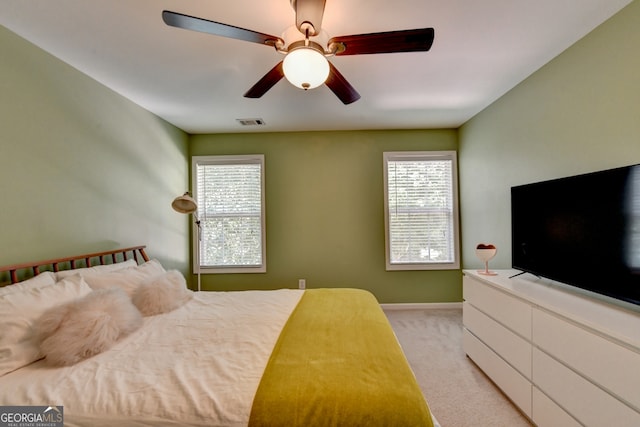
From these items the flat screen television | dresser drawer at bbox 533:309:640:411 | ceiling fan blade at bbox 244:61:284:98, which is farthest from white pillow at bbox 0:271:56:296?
the flat screen television

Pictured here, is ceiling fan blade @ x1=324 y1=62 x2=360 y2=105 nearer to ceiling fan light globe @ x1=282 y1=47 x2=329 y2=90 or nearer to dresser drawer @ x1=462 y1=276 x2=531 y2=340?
ceiling fan light globe @ x1=282 y1=47 x2=329 y2=90

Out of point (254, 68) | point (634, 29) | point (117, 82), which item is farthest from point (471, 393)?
point (117, 82)

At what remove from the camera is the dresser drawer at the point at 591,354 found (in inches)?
43.8

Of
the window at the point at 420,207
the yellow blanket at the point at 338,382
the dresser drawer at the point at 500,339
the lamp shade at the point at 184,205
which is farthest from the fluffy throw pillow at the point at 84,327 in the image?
the window at the point at 420,207

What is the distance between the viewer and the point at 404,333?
2.91 metres

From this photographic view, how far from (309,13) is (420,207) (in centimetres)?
297

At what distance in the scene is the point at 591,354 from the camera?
1.27 metres

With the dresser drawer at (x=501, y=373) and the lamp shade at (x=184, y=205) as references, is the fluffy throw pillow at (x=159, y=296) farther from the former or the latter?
the dresser drawer at (x=501, y=373)

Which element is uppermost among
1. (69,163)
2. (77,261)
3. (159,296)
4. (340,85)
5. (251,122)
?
(251,122)

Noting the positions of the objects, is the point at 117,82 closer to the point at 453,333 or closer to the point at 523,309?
the point at 523,309

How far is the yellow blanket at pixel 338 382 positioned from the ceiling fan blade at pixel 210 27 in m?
1.62

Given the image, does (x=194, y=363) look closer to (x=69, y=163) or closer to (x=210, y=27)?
→ (x=210, y=27)

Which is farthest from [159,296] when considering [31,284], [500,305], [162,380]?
[500,305]

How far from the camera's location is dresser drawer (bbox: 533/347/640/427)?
3.78 ft
